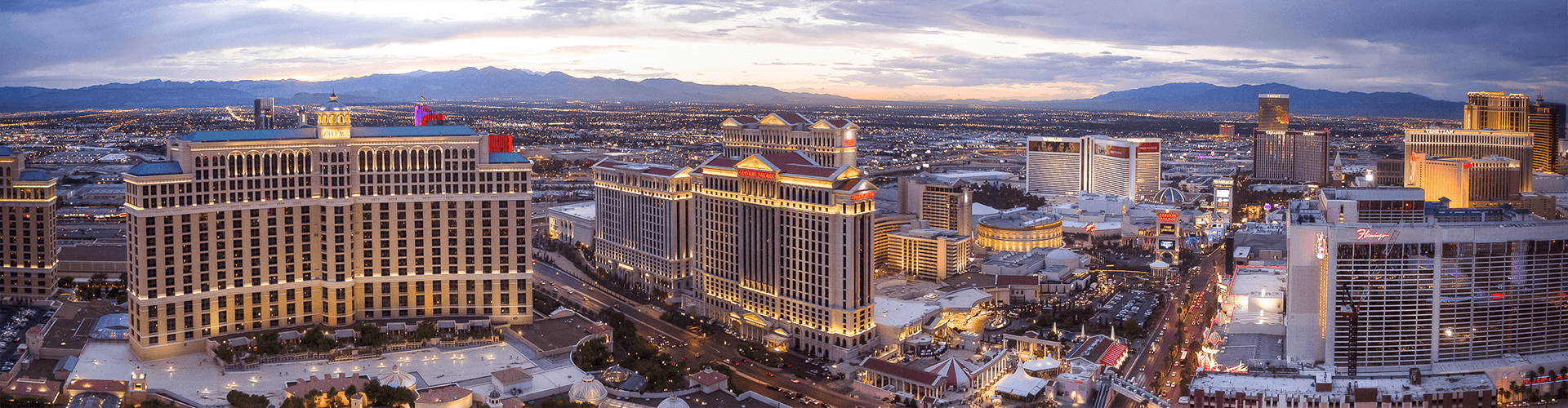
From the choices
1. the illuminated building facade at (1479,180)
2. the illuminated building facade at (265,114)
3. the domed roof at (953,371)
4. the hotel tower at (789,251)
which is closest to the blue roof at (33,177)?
the illuminated building facade at (265,114)

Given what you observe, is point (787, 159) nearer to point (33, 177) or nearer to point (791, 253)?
point (791, 253)

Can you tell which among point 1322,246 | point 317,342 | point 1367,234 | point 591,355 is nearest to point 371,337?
point 317,342

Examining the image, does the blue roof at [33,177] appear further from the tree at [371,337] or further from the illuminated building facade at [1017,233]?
the illuminated building facade at [1017,233]

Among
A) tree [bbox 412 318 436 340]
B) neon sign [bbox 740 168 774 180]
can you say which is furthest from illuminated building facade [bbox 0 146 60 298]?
neon sign [bbox 740 168 774 180]

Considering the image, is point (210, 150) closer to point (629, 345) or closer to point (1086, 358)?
point (629, 345)

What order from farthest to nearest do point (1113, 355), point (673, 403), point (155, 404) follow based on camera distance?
point (1113, 355) < point (673, 403) < point (155, 404)
